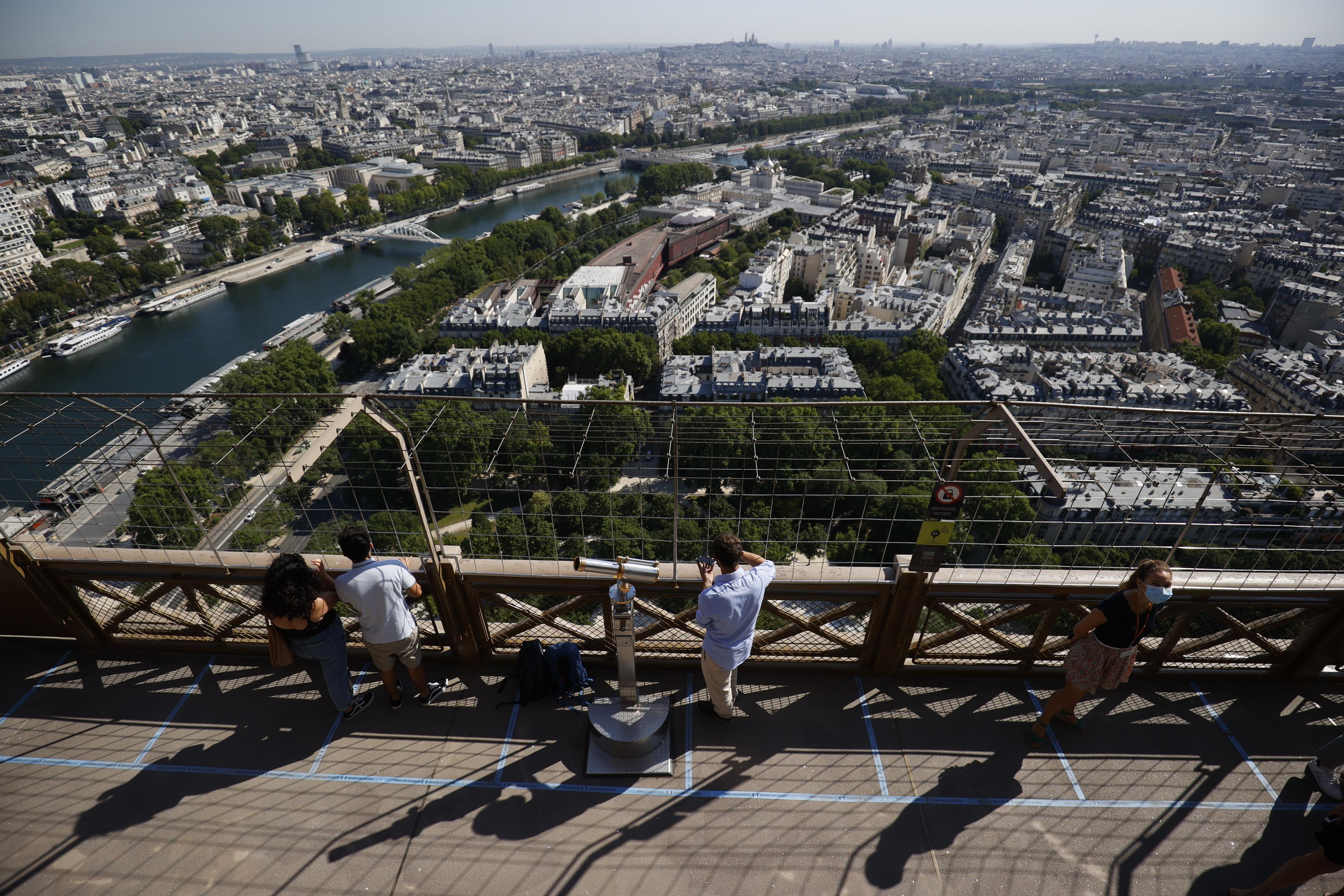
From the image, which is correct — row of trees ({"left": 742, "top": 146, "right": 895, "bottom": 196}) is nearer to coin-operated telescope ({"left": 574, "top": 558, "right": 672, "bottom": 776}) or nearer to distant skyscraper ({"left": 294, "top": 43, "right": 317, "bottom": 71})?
coin-operated telescope ({"left": 574, "top": 558, "right": 672, "bottom": 776})

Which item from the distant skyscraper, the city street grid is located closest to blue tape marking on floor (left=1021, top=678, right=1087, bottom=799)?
the city street grid

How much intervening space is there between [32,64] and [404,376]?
229 m

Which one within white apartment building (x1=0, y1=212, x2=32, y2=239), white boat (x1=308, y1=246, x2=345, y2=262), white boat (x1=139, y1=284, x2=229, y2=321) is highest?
white apartment building (x1=0, y1=212, x2=32, y2=239)

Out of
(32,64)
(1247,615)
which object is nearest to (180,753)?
(1247,615)

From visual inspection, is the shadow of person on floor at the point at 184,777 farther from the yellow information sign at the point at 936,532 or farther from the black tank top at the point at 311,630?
the yellow information sign at the point at 936,532

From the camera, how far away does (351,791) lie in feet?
7.73

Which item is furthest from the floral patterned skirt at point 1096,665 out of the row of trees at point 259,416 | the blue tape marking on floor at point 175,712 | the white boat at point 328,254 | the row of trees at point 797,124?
the row of trees at point 797,124

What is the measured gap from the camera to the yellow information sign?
230 centimetres

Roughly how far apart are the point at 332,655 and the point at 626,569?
1217 mm

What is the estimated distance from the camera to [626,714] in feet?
8.23

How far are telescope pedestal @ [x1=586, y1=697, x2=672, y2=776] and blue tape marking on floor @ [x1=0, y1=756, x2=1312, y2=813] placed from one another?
2.5 inches

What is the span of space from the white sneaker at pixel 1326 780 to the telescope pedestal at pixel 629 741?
2.41m

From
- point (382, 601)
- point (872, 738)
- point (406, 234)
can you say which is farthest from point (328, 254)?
point (872, 738)

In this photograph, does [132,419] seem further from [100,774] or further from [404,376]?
[404,376]
